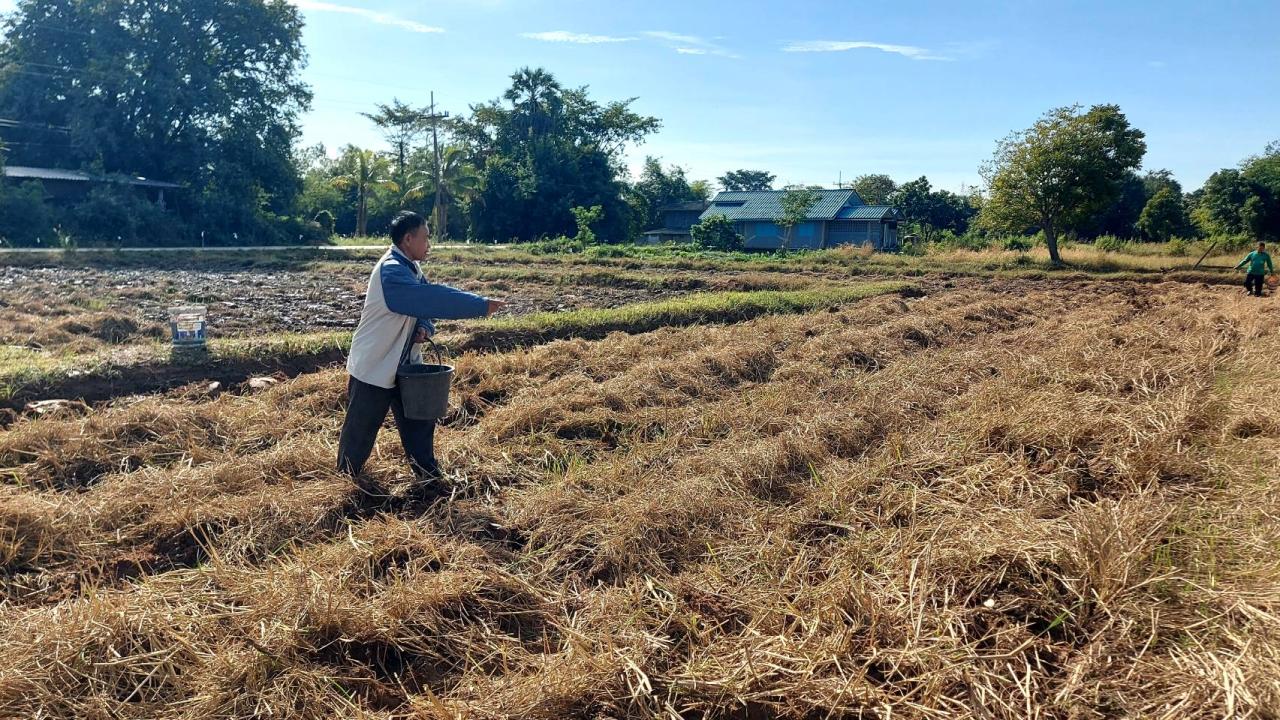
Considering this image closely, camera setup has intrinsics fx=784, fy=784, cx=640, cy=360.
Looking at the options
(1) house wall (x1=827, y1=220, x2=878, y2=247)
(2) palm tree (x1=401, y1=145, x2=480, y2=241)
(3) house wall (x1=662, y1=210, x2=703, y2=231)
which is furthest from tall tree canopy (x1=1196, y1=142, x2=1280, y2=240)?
(2) palm tree (x1=401, y1=145, x2=480, y2=241)

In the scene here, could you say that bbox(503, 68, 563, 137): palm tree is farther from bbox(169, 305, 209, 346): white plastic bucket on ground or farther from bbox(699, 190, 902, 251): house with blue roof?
bbox(169, 305, 209, 346): white plastic bucket on ground

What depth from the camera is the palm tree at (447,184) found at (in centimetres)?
3959

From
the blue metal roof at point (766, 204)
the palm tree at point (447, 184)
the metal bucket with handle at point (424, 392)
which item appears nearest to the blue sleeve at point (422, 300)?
the metal bucket with handle at point (424, 392)

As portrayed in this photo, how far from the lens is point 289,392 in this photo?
572 cm

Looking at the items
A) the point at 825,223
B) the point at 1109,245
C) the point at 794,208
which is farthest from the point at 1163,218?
the point at 794,208

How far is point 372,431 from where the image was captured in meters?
4.12

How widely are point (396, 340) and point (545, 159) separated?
37.3 m

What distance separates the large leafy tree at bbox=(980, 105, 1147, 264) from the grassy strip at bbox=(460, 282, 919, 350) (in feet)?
41.8

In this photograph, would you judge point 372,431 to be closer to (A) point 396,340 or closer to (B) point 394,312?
(A) point 396,340

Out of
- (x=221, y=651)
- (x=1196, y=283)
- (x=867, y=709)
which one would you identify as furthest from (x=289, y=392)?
(x=1196, y=283)

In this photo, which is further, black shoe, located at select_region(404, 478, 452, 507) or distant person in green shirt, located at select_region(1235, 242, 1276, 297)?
distant person in green shirt, located at select_region(1235, 242, 1276, 297)

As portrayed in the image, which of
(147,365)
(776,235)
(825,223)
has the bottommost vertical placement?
(147,365)

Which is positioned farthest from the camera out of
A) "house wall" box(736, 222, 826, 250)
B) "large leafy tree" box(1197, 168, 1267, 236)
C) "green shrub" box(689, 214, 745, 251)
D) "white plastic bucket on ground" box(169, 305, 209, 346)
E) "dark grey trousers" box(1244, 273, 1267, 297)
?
"house wall" box(736, 222, 826, 250)

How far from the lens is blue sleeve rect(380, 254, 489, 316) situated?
12.6 ft
